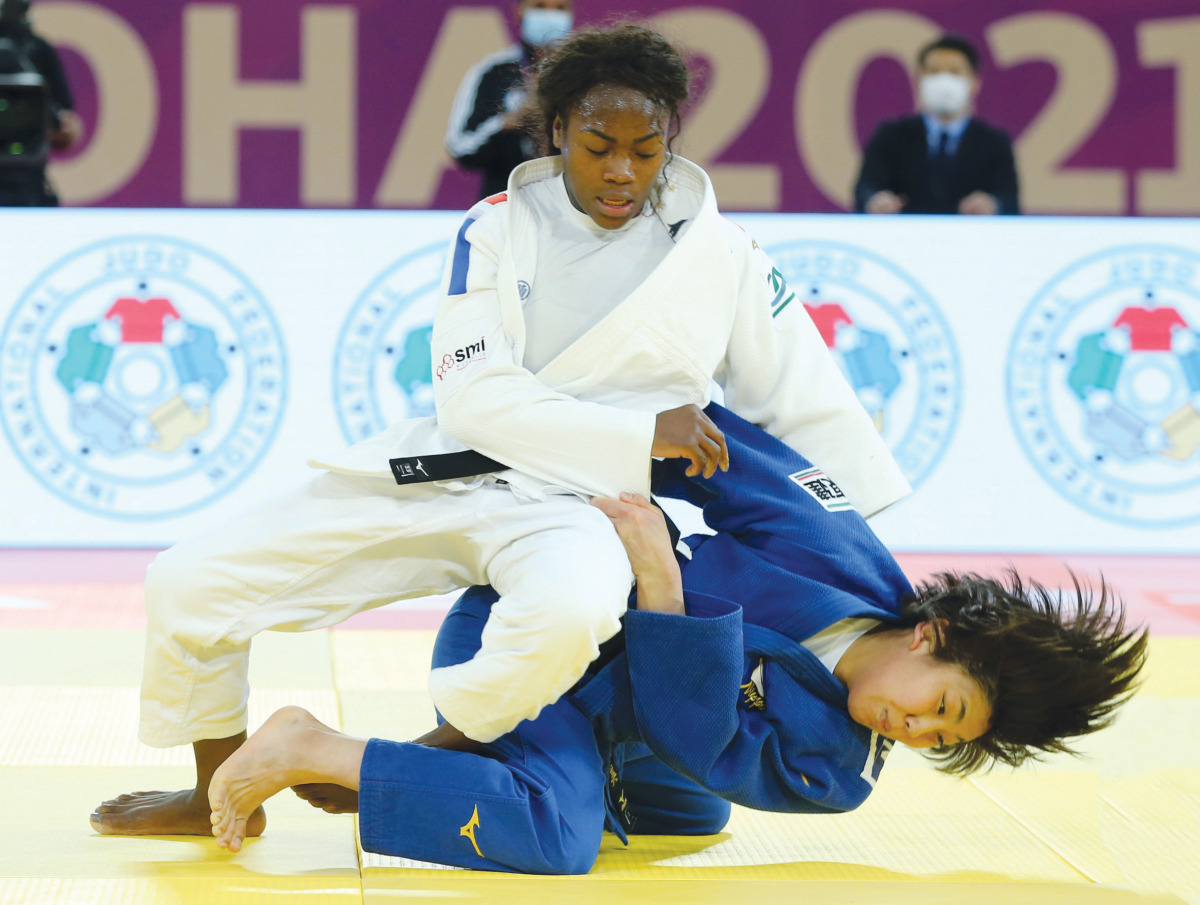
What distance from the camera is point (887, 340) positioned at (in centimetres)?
476

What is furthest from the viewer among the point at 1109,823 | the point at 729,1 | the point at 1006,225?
the point at 729,1

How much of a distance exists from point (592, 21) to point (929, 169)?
2.85 meters

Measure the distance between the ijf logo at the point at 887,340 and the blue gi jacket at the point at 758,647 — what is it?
2321 millimetres

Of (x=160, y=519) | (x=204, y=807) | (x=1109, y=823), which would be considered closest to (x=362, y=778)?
(x=204, y=807)

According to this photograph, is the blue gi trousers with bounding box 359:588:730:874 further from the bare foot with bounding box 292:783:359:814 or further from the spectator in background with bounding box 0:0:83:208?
the spectator in background with bounding box 0:0:83:208

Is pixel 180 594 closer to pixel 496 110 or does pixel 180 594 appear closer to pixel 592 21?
pixel 496 110

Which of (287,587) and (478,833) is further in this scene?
(287,587)

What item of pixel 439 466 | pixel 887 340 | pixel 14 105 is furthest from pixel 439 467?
pixel 14 105

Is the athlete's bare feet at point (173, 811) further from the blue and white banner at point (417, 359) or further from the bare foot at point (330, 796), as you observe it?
the blue and white banner at point (417, 359)

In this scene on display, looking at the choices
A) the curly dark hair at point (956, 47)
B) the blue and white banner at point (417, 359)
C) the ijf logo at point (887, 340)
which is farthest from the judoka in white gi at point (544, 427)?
the curly dark hair at point (956, 47)

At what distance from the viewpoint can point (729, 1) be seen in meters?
8.20

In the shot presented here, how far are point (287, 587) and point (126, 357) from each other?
2.50 meters

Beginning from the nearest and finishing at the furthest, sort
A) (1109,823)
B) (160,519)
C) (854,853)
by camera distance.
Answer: (854,853)
(1109,823)
(160,519)

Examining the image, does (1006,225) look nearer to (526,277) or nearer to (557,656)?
(526,277)
